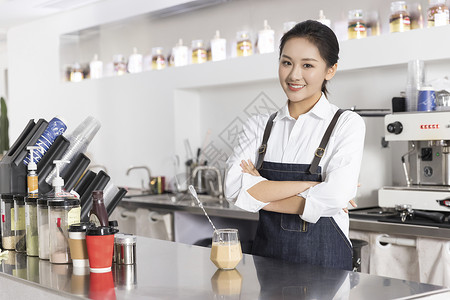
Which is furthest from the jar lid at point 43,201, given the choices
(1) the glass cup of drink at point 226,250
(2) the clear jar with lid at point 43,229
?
(1) the glass cup of drink at point 226,250

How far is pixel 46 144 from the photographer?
244 centimetres

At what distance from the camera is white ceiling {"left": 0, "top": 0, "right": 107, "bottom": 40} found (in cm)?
566

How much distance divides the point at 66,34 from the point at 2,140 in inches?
55.2

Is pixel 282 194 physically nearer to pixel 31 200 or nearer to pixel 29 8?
pixel 31 200

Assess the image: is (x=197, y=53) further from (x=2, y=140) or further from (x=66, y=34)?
(x=2, y=140)

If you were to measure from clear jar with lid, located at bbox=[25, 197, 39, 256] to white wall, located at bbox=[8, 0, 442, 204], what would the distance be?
76.8 inches

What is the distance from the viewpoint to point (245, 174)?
2.42 metres

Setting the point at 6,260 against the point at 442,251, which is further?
the point at 442,251

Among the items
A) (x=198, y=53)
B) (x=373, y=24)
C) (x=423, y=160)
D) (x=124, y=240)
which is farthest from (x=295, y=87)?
(x=198, y=53)

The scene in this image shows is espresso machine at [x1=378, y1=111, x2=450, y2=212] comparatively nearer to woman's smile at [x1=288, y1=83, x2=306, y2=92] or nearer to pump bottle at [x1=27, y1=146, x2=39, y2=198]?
woman's smile at [x1=288, y1=83, x2=306, y2=92]

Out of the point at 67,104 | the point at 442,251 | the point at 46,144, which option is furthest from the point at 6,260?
the point at 67,104

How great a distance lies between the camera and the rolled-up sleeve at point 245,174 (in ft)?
7.79

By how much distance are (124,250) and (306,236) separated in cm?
67

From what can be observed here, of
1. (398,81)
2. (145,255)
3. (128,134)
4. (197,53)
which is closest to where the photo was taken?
(145,255)
